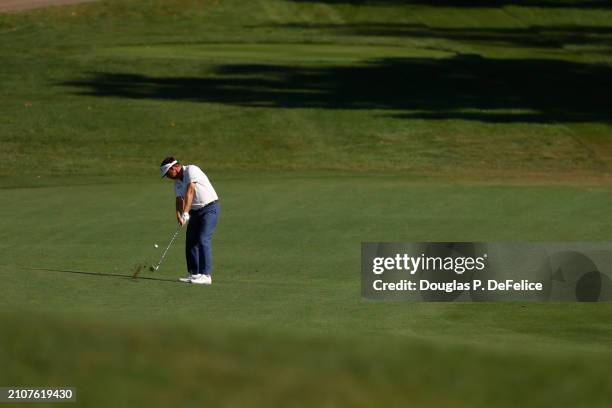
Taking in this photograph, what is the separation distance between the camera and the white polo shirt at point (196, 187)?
1825 cm

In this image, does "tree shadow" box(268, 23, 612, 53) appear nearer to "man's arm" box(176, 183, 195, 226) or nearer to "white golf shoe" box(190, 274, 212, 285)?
"man's arm" box(176, 183, 195, 226)

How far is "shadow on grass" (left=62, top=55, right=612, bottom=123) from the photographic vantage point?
1544 inches

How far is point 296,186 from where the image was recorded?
89.4ft

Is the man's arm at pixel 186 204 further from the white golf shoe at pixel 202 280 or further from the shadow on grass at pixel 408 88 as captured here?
the shadow on grass at pixel 408 88

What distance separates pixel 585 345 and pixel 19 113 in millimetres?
26247

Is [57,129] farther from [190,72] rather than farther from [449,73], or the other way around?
[449,73]

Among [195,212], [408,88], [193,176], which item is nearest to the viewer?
[193,176]

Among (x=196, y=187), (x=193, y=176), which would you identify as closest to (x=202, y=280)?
(x=196, y=187)

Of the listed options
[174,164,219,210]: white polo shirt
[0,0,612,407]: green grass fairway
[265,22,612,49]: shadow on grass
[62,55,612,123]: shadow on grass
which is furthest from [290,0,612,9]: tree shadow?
[174,164,219,210]: white polo shirt

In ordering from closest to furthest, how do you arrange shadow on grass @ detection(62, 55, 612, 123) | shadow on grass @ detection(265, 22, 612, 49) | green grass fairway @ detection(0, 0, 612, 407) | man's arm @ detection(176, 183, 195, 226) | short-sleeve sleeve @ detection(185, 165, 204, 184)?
1. green grass fairway @ detection(0, 0, 612, 407)
2. man's arm @ detection(176, 183, 195, 226)
3. short-sleeve sleeve @ detection(185, 165, 204, 184)
4. shadow on grass @ detection(62, 55, 612, 123)
5. shadow on grass @ detection(265, 22, 612, 49)

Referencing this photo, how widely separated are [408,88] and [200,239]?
24.2 metres

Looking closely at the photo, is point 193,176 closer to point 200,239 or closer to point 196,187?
point 196,187

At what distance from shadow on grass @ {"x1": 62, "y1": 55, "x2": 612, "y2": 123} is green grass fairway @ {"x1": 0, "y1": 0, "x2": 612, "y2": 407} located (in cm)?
14

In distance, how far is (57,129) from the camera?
119 ft
